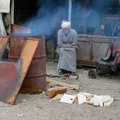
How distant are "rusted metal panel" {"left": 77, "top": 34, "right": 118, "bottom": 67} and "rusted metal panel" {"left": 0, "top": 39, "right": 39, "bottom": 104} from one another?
3.84m

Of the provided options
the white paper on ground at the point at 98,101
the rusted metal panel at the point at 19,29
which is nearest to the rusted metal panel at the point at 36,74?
the white paper on ground at the point at 98,101

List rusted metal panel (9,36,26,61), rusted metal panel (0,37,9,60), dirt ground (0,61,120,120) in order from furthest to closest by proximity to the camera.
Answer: rusted metal panel (0,37,9,60) → rusted metal panel (9,36,26,61) → dirt ground (0,61,120,120)

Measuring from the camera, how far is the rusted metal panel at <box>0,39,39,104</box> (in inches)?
242

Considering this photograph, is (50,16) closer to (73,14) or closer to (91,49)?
(73,14)

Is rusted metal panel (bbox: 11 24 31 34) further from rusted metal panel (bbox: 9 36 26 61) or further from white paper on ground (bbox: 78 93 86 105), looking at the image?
white paper on ground (bbox: 78 93 86 105)

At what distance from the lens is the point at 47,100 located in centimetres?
639

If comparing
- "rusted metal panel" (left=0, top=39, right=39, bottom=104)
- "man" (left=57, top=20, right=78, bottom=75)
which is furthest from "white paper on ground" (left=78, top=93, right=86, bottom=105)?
"man" (left=57, top=20, right=78, bottom=75)

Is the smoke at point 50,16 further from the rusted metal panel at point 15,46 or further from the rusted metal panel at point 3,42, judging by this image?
the rusted metal panel at point 15,46

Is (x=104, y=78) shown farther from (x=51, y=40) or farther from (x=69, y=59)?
(x=51, y=40)

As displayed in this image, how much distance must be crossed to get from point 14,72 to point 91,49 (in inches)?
166

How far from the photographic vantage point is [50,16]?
12086 millimetres

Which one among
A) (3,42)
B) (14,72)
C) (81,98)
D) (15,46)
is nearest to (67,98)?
(81,98)

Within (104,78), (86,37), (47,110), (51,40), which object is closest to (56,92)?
(47,110)

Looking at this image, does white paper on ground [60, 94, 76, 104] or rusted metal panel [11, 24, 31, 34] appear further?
rusted metal panel [11, 24, 31, 34]
